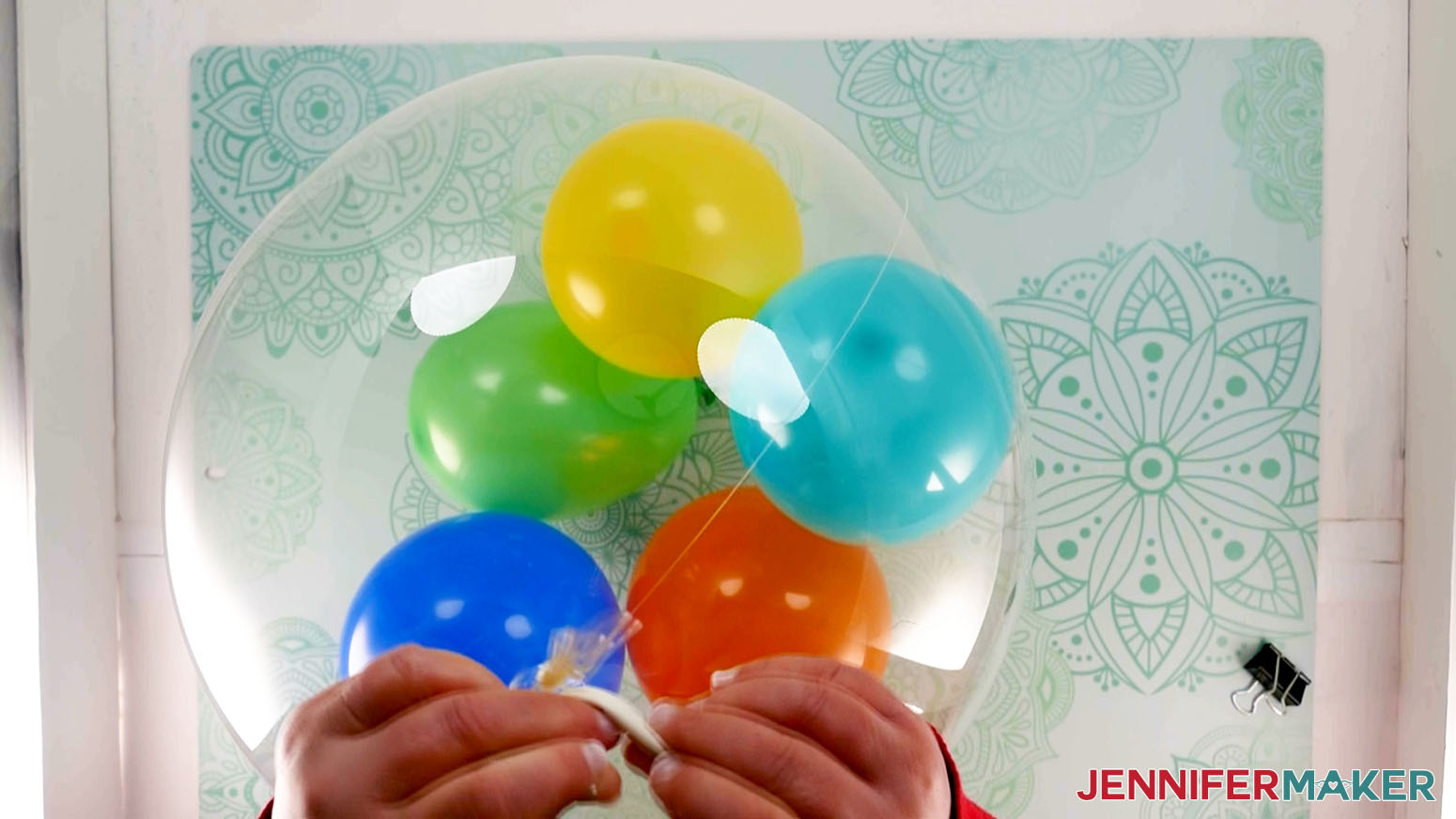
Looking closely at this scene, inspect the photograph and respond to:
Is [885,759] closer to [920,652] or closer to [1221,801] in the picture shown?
[920,652]

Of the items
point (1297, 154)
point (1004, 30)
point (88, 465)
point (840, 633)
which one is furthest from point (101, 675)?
point (1297, 154)

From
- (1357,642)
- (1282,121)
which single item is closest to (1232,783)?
(1357,642)

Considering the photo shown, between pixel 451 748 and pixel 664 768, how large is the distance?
0.10 metres

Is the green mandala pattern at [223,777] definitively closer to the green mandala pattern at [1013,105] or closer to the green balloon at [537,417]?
the green balloon at [537,417]

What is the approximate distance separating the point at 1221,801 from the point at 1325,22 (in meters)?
0.74

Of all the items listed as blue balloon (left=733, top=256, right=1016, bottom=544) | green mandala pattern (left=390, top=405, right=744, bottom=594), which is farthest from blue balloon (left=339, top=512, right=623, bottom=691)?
blue balloon (left=733, top=256, right=1016, bottom=544)

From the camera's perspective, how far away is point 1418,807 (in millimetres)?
977

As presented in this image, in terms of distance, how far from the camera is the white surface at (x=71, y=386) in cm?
93

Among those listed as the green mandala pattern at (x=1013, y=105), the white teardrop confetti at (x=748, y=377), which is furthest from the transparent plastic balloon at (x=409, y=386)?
the green mandala pattern at (x=1013, y=105)

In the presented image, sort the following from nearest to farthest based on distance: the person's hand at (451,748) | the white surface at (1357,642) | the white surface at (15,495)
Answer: the person's hand at (451,748) < the white surface at (15,495) < the white surface at (1357,642)

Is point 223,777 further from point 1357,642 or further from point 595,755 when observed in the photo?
point 1357,642

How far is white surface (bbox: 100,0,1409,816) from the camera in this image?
99 cm

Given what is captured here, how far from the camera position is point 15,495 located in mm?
912

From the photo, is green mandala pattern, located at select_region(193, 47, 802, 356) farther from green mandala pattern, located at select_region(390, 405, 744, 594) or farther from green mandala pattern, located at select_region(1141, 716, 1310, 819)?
green mandala pattern, located at select_region(1141, 716, 1310, 819)
